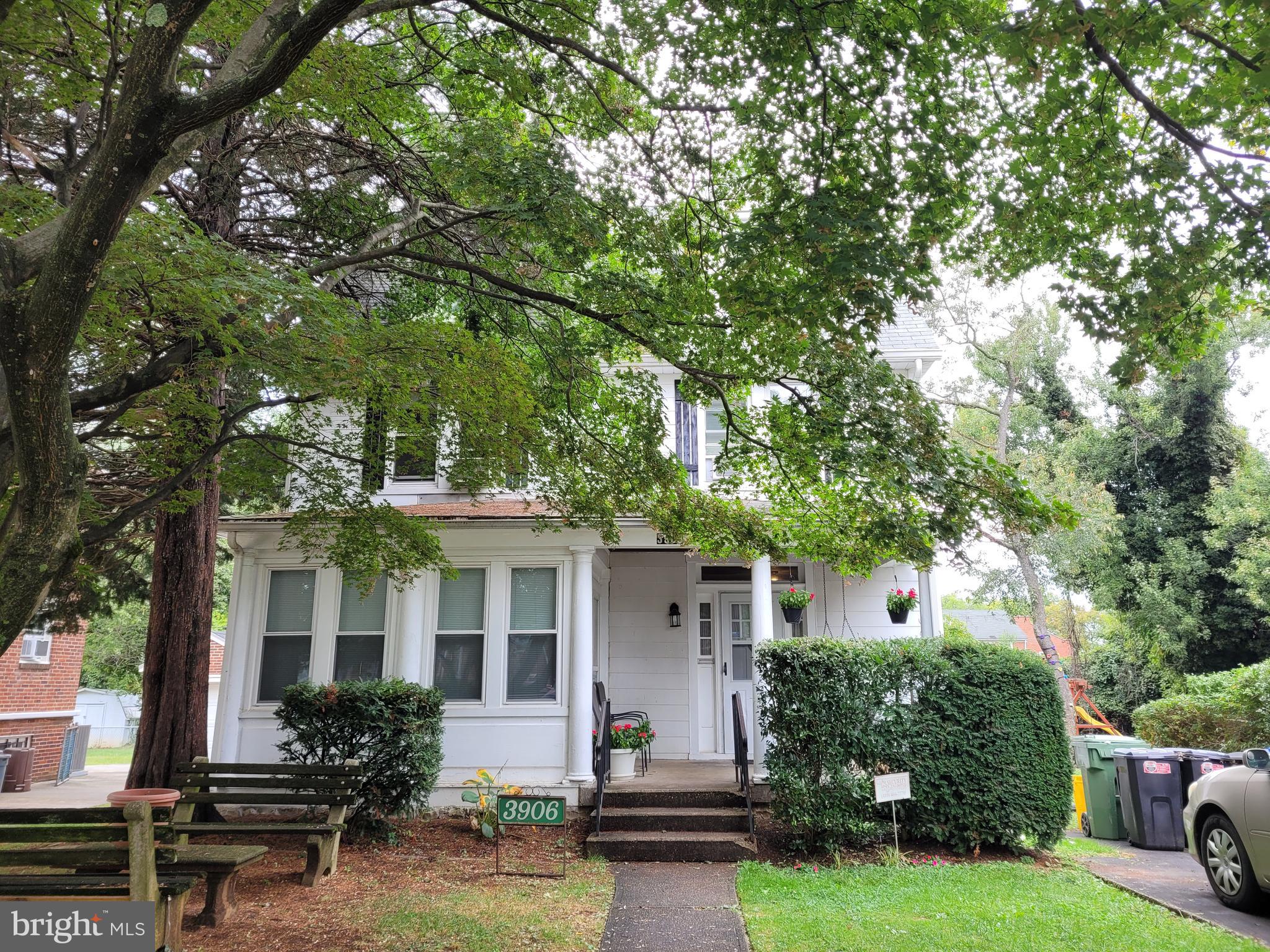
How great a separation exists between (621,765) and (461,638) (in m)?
2.78

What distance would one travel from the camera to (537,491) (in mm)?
9188

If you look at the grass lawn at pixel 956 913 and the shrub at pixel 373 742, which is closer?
the grass lawn at pixel 956 913

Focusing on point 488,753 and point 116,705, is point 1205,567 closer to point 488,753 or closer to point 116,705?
point 488,753

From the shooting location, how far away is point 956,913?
655cm

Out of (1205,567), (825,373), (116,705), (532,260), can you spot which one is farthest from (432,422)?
(116,705)

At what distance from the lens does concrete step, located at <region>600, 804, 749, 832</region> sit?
9.03m

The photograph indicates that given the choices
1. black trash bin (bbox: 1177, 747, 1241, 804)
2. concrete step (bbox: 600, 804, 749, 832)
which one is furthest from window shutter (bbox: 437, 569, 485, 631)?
black trash bin (bbox: 1177, 747, 1241, 804)

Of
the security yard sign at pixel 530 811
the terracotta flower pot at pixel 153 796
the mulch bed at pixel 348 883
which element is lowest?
the mulch bed at pixel 348 883

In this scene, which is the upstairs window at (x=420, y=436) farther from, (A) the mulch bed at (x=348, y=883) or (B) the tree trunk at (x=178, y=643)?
(A) the mulch bed at (x=348, y=883)

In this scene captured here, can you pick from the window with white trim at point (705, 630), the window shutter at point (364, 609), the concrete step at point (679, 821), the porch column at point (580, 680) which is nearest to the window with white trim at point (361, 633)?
the window shutter at point (364, 609)

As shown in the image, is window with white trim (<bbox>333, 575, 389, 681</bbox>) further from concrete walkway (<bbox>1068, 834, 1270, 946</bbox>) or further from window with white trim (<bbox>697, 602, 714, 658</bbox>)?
concrete walkway (<bbox>1068, 834, 1270, 946</bbox>)

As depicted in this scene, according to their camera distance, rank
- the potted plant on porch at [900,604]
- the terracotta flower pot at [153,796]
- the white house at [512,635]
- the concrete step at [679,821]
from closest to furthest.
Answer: the terracotta flower pot at [153,796], the concrete step at [679,821], the white house at [512,635], the potted plant on porch at [900,604]

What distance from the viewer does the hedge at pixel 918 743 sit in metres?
8.68

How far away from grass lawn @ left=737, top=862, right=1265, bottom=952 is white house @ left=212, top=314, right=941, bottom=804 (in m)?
2.84
